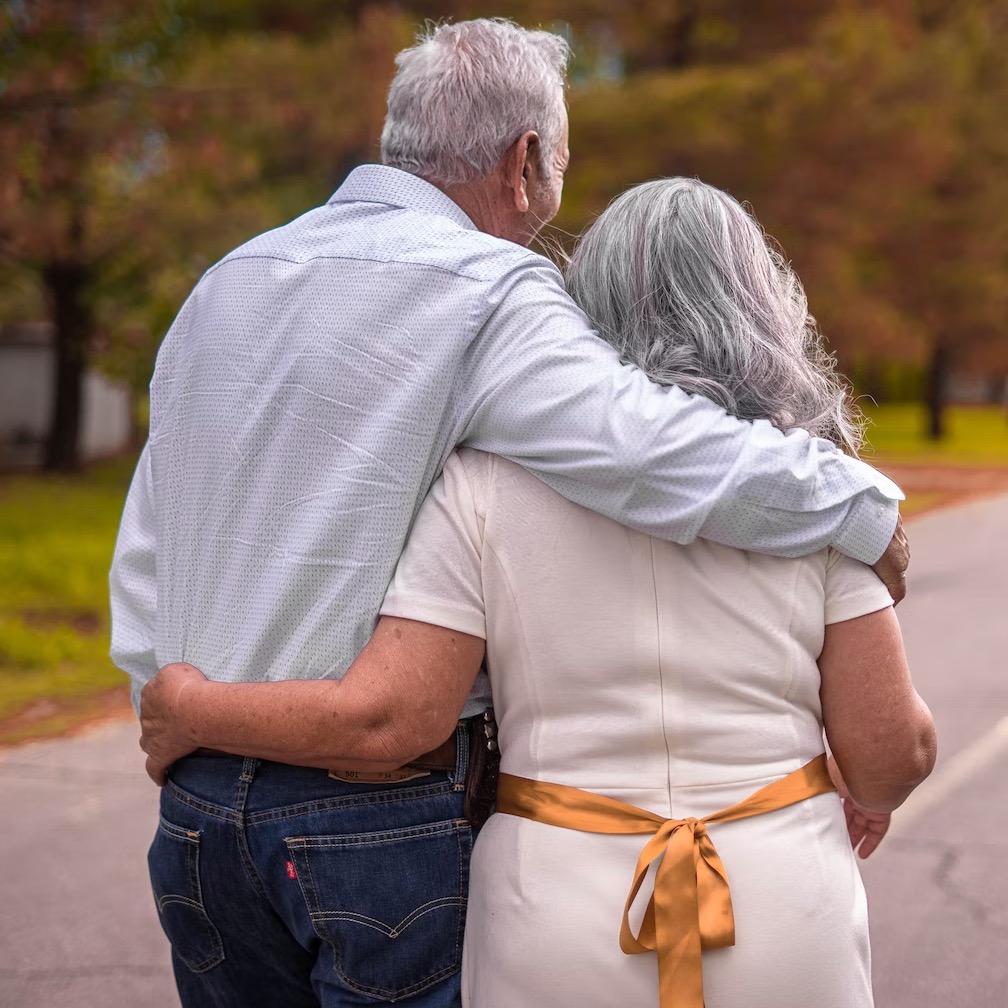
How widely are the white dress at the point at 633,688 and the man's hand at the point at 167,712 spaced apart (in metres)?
0.31

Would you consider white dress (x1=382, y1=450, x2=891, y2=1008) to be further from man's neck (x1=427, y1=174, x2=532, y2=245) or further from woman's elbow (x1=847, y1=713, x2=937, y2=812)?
man's neck (x1=427, y1=174, x2=532, y2=245)

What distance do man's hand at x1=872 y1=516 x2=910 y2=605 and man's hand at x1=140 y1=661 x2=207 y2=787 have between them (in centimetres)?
83

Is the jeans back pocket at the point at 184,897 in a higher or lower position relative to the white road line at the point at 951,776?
higher

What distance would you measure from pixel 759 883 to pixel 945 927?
2.82m

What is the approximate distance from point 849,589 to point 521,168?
688mm

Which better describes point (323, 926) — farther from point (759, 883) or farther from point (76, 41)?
point (76, 41)

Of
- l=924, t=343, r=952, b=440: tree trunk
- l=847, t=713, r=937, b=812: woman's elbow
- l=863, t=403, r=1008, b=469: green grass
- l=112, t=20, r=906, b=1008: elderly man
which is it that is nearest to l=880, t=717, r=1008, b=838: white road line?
l=847, t=713, r=937, b=812: woman's elbow

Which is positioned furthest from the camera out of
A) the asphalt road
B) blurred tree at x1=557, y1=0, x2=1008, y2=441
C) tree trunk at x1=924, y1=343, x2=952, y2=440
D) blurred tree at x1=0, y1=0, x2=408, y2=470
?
tree trunk at x1=924, y1=343, x2=952, y2=440

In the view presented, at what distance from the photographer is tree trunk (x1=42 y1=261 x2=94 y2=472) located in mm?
17297

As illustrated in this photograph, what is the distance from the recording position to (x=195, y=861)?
5.76 feet

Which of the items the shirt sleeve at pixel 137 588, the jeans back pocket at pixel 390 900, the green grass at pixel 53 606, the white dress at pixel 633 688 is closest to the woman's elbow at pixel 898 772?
the white dress at pixel 633 688

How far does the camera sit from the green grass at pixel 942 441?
85.0 ft

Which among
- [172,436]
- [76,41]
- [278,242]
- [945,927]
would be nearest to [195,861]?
[172,436]

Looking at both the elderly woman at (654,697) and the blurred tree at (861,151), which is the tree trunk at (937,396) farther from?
the elderly woman at (654,697)
